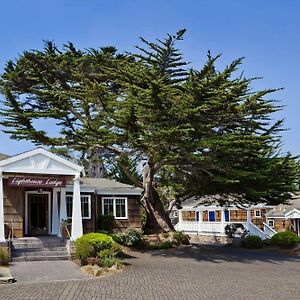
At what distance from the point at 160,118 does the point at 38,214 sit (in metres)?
8.27

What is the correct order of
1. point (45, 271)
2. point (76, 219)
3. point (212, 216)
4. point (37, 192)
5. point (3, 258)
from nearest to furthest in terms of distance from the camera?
point (45, 271) → point (3, 258) → point (76, 219) → point (37, 192) → point (212, 216)

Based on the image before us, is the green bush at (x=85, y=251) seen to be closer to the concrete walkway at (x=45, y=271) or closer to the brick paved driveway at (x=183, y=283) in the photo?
the concrete walkway at (x=45, y=271)

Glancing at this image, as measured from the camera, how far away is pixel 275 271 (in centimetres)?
1809

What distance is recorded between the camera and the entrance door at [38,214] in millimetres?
24484

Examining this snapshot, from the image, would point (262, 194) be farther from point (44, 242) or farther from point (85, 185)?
point (44, 242)

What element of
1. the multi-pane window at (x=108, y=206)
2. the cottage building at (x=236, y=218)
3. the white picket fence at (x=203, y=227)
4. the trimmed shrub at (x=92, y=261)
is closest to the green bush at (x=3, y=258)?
Answer: the trimmed shrub at (x=92, y=261)

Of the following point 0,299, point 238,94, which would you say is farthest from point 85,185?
point 0,299

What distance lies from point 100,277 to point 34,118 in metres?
13.5

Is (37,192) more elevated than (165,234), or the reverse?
(37,192)

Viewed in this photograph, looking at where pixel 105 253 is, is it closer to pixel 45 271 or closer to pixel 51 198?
pixel 45 271

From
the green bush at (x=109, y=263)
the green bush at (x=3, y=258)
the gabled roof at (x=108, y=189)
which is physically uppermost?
the gabled roof at (x=108, y=189)

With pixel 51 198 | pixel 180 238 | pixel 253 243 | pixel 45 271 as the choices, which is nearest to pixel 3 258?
pixel 45 271

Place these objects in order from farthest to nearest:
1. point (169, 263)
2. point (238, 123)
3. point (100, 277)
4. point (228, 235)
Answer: point (228, 235), point (238, 123), point (169, 263), point (100, 277)

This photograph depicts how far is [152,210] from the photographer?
29797mm
